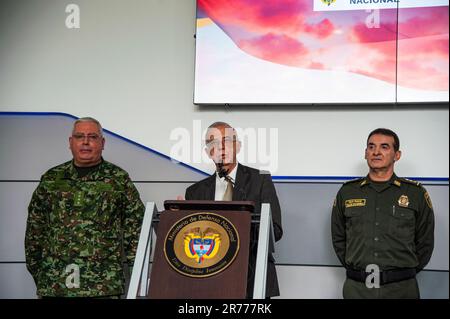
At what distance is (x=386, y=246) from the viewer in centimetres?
477

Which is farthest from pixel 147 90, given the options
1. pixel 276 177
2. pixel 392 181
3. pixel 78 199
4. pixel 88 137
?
pixel 392 181

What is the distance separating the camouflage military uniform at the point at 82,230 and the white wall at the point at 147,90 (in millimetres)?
872

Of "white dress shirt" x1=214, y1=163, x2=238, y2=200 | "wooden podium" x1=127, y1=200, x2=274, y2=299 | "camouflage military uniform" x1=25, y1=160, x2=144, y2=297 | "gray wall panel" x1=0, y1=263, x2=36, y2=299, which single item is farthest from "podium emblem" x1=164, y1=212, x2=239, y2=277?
"gray wall panel" x1=0, y1=263, x2=36, y2=299

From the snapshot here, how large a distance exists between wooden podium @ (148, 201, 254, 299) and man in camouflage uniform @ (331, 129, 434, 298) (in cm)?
85

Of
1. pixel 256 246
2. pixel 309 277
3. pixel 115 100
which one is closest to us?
pixel 256 246

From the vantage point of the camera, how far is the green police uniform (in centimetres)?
475

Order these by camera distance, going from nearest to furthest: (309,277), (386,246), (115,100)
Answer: (386,246), (309,277), (115,100)

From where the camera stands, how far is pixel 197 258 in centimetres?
417

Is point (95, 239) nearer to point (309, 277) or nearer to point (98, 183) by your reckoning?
point (98, 183)

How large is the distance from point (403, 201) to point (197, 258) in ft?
4.44

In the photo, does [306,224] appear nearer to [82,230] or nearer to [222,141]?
[222,141]
